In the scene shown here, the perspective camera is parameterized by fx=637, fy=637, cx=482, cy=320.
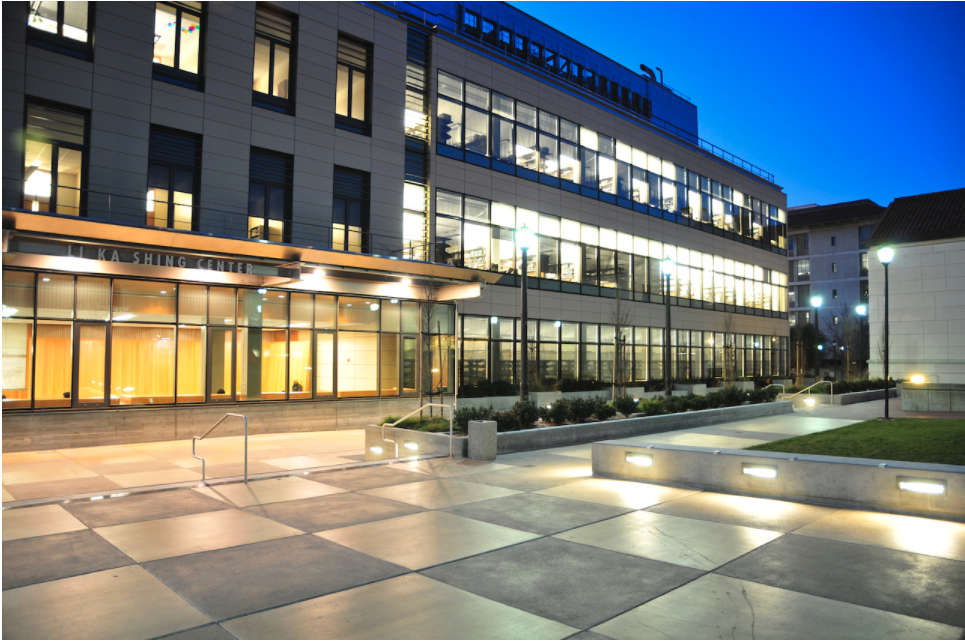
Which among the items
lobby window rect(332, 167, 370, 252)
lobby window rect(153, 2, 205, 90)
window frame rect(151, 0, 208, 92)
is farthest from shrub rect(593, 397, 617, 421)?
lobby window rect(153, 2, 205, 90)

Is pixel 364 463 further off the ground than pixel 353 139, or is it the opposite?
pixel 353 139

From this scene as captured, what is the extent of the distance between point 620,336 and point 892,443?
21345 mm

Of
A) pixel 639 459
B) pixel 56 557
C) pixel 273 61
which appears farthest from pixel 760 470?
pixel 273 61

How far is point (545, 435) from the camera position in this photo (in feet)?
55.8

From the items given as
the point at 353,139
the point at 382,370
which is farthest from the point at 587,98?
the point at 382,370

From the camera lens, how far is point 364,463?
14.4 meters

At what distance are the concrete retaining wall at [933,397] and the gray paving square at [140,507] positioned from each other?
26.9 m

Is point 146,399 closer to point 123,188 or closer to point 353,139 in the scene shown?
point 123,188

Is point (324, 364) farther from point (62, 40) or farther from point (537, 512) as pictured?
point (537, 512)

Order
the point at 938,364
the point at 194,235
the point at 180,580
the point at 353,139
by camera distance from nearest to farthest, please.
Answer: the point at 180,580 < the point at 194,235 < the point at 353,139 < the point at 938,364

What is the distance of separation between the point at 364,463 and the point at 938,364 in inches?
976

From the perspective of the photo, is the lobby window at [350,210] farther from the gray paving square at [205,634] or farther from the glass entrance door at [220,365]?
the gray paving square at [205,634]

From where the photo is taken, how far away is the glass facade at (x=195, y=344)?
17.5m

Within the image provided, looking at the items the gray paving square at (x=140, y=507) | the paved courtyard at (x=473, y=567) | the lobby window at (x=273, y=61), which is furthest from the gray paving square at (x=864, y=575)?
the lobby window at (x=273, y=61)
